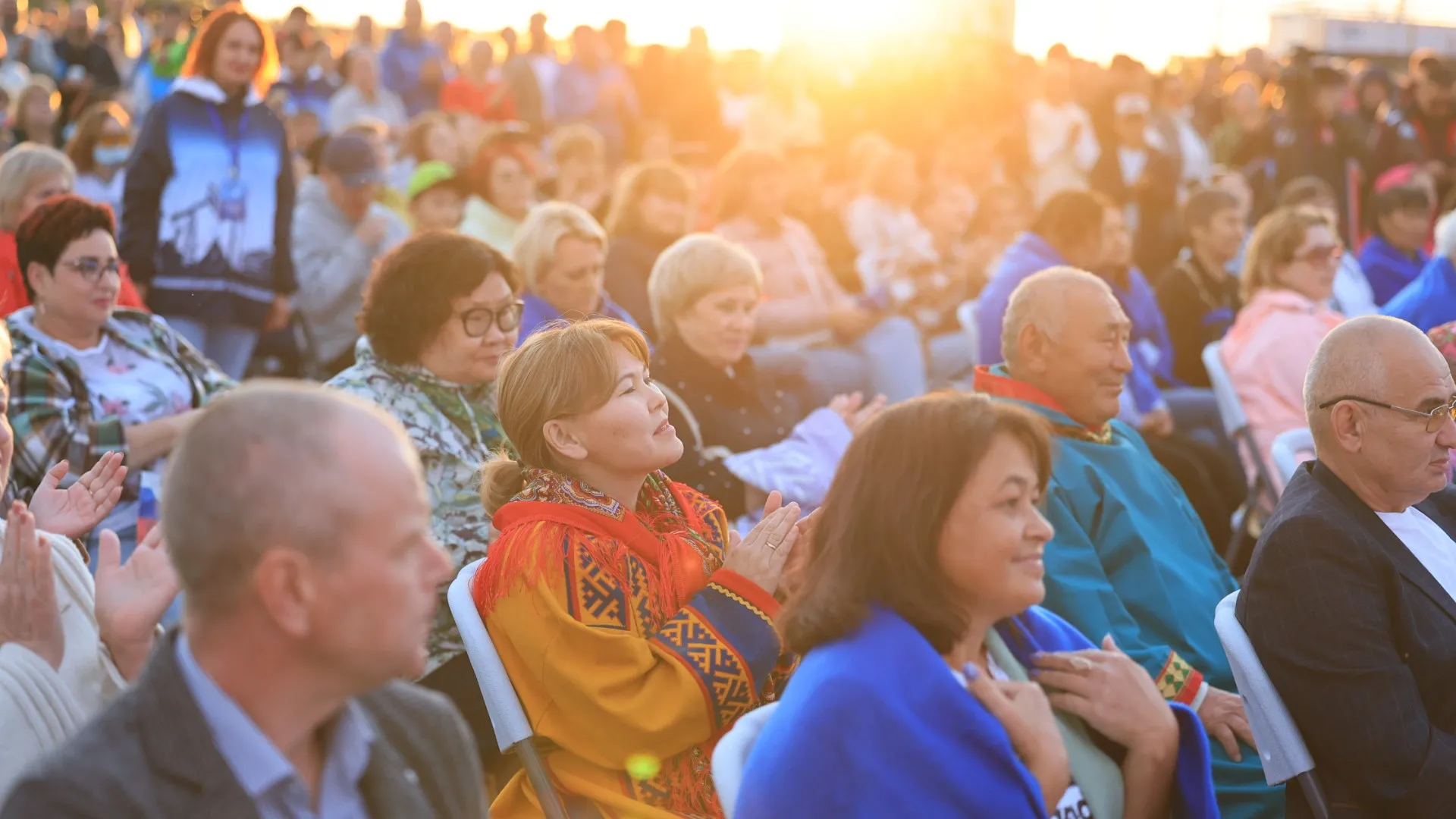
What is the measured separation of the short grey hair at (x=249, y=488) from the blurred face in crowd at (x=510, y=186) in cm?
560

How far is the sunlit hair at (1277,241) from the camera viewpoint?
5715 mm

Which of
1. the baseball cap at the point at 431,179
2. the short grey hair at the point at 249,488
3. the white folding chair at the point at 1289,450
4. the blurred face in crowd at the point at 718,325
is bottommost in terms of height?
the white folding chair at the point at 1289,450

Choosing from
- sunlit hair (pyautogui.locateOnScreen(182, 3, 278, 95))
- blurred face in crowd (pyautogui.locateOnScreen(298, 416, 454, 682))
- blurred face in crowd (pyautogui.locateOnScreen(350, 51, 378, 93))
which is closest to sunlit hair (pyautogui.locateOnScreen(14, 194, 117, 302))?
sunlit hair (pyautogui.locateOnScreen(182, 3, 278, 95))

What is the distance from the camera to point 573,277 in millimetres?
4902

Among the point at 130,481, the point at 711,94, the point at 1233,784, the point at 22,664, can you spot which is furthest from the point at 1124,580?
the point at 711,94

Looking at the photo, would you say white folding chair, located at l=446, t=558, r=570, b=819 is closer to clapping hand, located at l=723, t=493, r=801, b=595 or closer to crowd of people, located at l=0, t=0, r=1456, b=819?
crowd of people, located at l=0, t=0, r=1456, b=819

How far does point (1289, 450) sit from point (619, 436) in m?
2.15

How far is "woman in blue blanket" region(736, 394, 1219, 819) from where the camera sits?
1.95m

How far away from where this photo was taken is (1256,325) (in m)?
5.54

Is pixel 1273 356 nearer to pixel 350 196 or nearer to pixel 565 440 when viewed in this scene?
pixel 565 440

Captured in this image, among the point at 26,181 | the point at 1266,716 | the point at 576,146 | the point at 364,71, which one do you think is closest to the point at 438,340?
the point at 1266,716

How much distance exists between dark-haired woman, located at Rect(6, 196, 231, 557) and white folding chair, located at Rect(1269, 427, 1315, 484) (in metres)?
3.00

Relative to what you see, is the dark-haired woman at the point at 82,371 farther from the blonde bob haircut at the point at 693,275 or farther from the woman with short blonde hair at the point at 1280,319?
the woman with short blonde hair at the point at 1280,319

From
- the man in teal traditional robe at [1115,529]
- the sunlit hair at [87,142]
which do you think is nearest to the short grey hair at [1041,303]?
the man in teal traditional robe at [1115,529]
